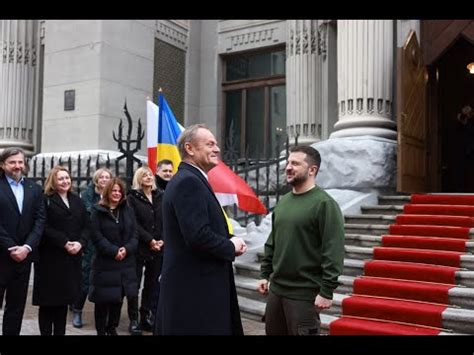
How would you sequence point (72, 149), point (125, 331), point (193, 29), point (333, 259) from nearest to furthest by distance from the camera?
point (333, 259) < point (125, 331) < point (72, 149) < point (193, 29)

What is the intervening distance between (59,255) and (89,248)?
1759mm

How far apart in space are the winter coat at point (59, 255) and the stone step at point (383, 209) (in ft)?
15.9

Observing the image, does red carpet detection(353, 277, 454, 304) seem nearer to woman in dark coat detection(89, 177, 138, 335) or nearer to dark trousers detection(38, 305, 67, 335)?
woman in dark coat detection(89, 177, 138, 335)

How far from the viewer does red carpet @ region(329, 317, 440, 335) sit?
5762 millimetres

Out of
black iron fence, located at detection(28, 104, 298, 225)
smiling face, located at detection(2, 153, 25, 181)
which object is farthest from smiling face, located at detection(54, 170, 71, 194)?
black iron fence, located at detection(28, 104, 298, 225)

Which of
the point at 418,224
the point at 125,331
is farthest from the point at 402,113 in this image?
the point at 125,331

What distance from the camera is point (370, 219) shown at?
8.83m

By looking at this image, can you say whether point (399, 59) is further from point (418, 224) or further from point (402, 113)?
point (418, 224)

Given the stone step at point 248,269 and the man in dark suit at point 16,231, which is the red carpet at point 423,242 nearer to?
the stone step at point 248,269

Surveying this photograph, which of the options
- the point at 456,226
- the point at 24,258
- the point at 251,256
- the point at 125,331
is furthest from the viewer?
the point at 251,256

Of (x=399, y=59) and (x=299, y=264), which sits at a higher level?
(x=399, y=59)

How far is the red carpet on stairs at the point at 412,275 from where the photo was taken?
6004mm

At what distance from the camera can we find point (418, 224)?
8.26 m

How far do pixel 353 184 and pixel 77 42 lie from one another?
23.7 ft
